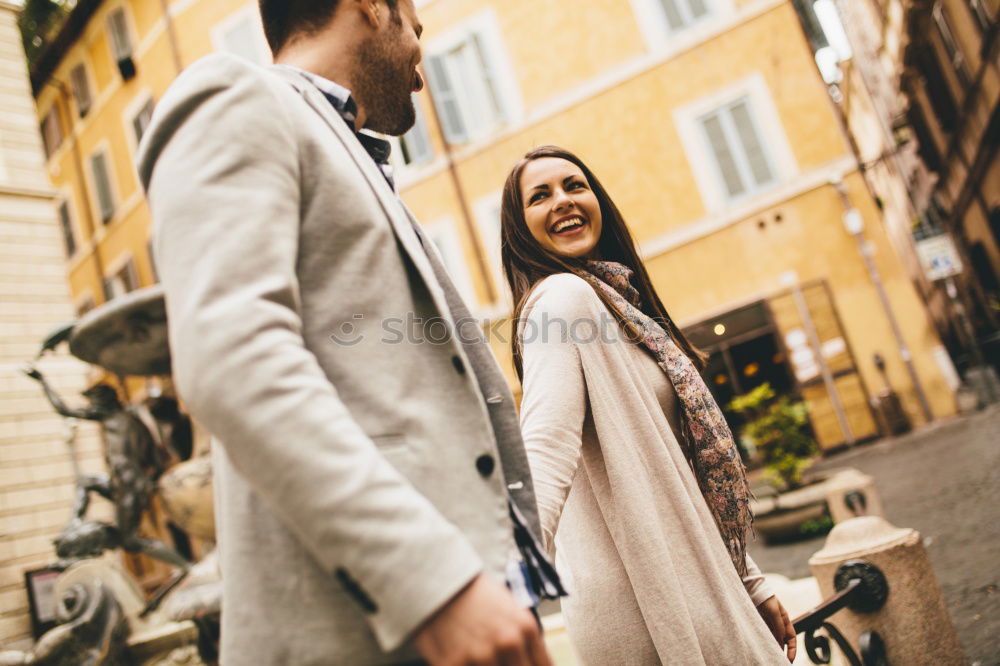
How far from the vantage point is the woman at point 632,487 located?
55.7 inches

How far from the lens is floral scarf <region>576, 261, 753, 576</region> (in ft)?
5.61

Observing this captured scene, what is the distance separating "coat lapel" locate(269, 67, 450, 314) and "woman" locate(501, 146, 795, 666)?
1.72ft

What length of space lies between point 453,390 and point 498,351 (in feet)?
41.1

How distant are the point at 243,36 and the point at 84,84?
22.0 feet

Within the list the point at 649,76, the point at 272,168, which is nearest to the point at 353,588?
the point at 272,168

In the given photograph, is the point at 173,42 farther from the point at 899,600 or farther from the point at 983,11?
the point at 899,600

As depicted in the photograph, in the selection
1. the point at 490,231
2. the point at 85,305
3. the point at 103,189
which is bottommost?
the point at 490,231

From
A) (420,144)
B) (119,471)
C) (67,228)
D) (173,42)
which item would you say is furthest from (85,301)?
(119,471)

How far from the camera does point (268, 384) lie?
739 mm

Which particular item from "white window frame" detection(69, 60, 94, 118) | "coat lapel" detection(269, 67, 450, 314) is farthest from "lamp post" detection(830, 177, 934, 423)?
"white window frame" detection(69, 60, 94, 118)

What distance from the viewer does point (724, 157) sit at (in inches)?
487

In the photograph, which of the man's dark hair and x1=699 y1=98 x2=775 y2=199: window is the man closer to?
the man's dark hair

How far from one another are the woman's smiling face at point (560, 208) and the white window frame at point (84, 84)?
817 inches

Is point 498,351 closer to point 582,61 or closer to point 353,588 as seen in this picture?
point 582,61
